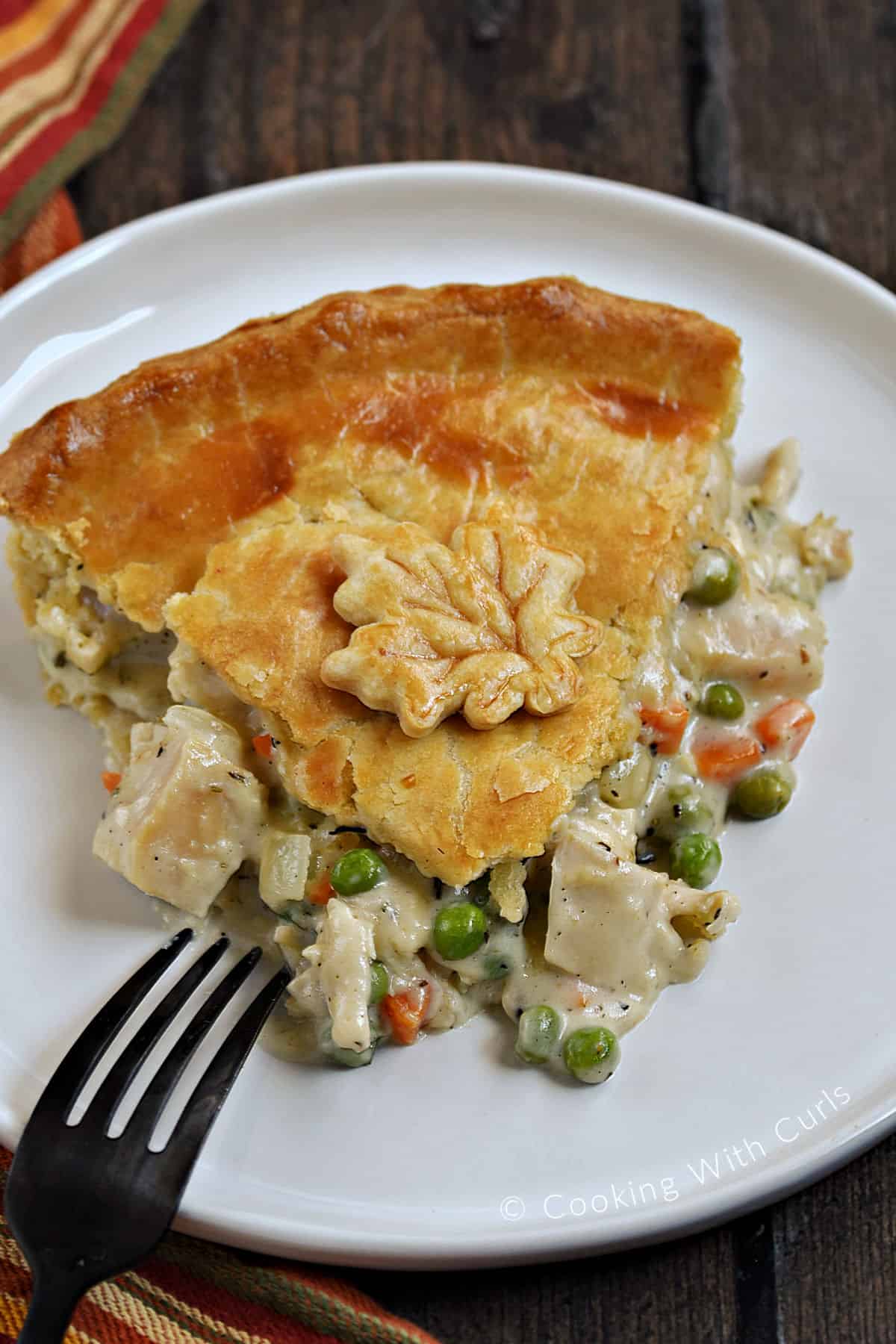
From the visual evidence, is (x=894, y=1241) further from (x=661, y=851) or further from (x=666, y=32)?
(x=666, y=32)

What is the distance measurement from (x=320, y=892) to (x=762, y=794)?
1206 millimetres

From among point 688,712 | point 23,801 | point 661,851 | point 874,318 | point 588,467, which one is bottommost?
point 23,801

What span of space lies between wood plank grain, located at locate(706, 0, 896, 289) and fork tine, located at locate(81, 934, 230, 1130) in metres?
3.68

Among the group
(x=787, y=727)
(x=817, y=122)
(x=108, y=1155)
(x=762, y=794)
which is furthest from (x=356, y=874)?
(x=817, y=122)

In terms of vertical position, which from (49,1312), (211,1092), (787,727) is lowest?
(49,1312)

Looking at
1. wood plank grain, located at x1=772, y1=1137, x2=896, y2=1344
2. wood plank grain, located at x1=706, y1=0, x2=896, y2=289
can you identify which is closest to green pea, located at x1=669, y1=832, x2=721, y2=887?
wood plank grain, located at x1=772, y1=1137, x2=896, y2=1344

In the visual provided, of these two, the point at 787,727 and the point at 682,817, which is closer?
the point at 682,817

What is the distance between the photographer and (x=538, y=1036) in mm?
3375

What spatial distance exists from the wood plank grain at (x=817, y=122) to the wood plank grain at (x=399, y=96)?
0.27 m

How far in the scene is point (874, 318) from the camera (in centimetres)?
471

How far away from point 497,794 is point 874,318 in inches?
91.2

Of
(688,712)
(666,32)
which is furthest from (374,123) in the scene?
(688,712)

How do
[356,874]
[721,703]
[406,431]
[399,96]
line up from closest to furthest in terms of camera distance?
[356,874] → [721,703] → [406,431] → [399,96]

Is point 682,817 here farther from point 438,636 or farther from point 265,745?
point 265,745
